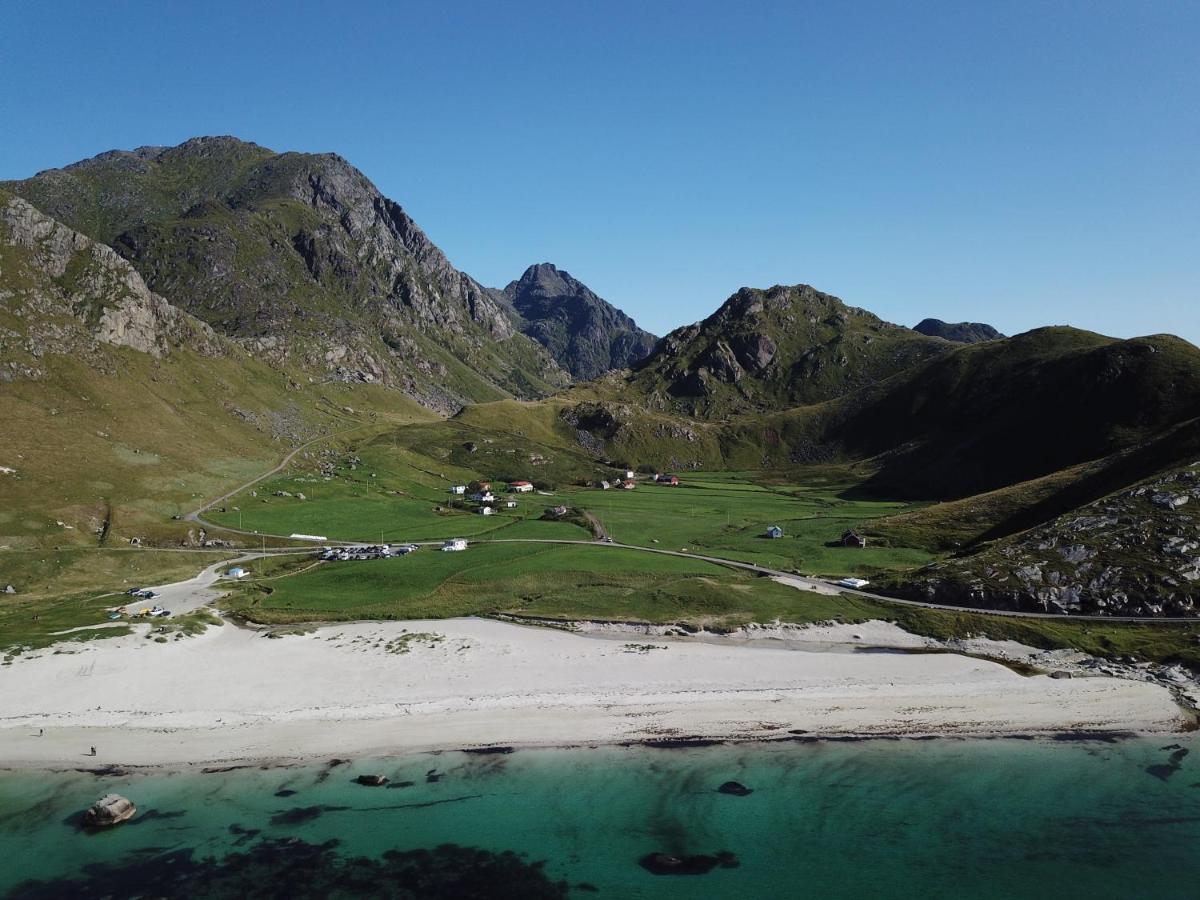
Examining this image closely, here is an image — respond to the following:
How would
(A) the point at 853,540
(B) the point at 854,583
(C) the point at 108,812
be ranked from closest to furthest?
1. (C) the point at 108,812
2. (B) the point at 854,583
3. (A) the point at 853,540

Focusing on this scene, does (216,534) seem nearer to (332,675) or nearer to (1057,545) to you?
(332,675)

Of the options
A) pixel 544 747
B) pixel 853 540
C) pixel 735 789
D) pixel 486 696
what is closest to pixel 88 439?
pixel 486 696

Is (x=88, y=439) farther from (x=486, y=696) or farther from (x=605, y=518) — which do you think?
(x=486, y=696)

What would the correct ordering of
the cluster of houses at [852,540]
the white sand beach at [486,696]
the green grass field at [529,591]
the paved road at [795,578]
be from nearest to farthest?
the white sand beach at [486,696] < the paved road at [795,578] < the green grass field at [529,591] < the cluster of houses at [852,540]

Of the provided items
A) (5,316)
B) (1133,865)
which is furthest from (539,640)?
(5,316)

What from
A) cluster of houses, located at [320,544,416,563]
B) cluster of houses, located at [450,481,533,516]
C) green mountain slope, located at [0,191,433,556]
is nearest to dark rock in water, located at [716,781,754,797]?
cluster of houses, located at [320,544,416,563]

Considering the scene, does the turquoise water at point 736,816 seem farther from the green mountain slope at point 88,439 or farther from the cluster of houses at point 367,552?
the green mountain slope at point 88,439

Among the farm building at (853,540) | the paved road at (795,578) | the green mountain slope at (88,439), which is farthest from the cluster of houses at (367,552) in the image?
the farm building at (853,540)
